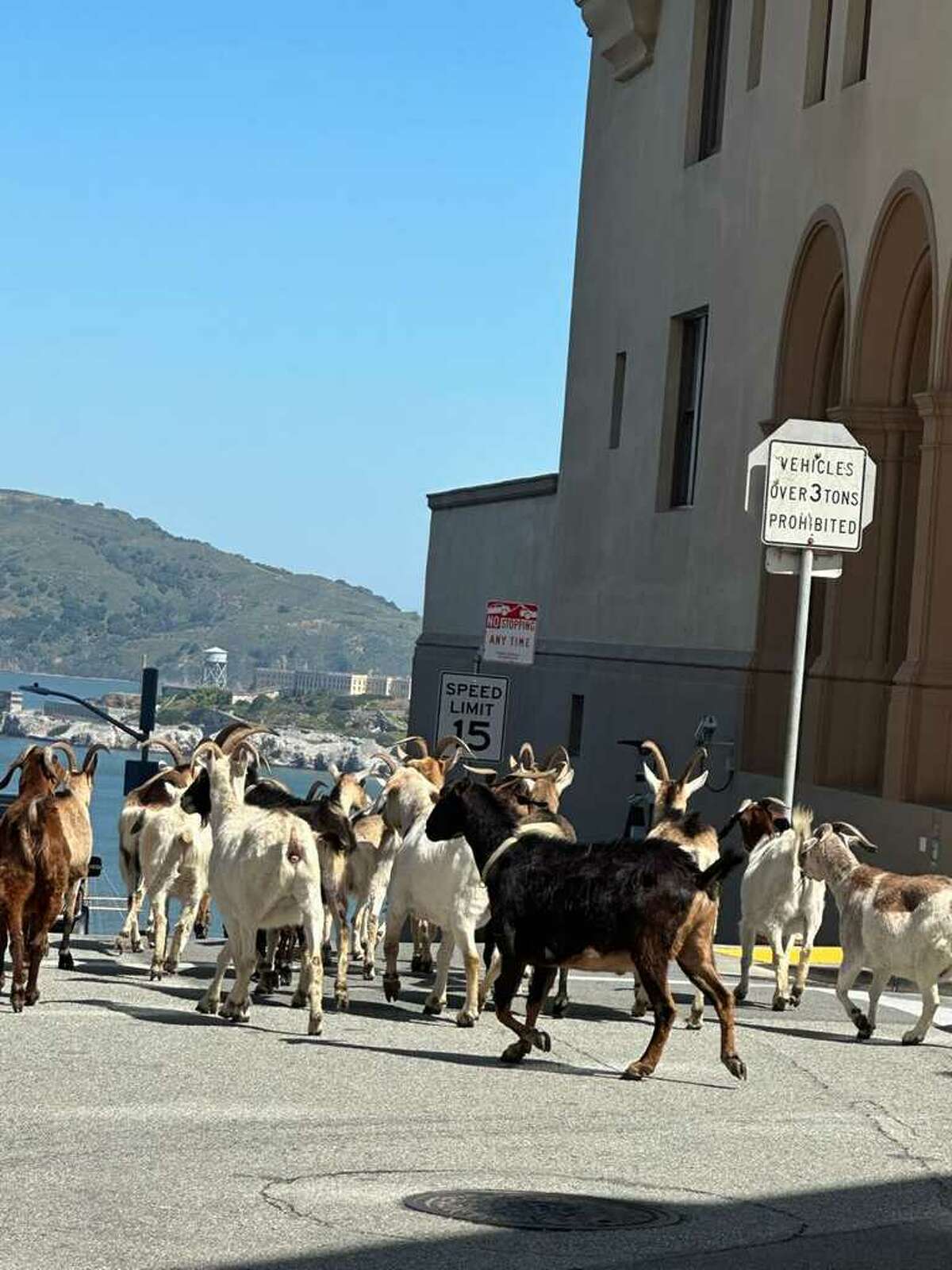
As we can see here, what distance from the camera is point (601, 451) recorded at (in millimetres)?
34969

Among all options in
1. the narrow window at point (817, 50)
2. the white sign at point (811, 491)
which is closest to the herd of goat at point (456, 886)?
the white sign at point (811, 491)

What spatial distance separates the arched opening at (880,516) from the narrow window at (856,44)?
2424mm

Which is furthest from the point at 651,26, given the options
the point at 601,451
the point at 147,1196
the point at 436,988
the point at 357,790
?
the point at 147,1196

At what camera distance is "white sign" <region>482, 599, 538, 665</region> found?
1027 inches

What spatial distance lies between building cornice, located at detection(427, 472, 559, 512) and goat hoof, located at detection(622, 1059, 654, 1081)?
24980 mm

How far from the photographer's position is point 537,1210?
921 centimetres

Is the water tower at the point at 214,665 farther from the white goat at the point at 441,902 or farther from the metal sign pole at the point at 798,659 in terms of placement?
the white goat at the point at 441,902

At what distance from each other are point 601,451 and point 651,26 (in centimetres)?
610

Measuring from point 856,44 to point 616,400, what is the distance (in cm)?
880

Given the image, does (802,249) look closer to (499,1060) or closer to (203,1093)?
(499,1060)

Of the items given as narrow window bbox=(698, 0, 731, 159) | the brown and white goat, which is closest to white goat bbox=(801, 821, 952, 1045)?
the brown and white goat

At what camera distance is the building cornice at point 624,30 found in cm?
3366

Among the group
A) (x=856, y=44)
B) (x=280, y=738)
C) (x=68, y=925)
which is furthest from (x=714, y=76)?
(x=280, y=738)

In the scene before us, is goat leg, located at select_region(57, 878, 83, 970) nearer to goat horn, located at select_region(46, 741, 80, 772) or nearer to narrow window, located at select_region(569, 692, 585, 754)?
goat horn, located at select_region(46, 741, 80, 772)
